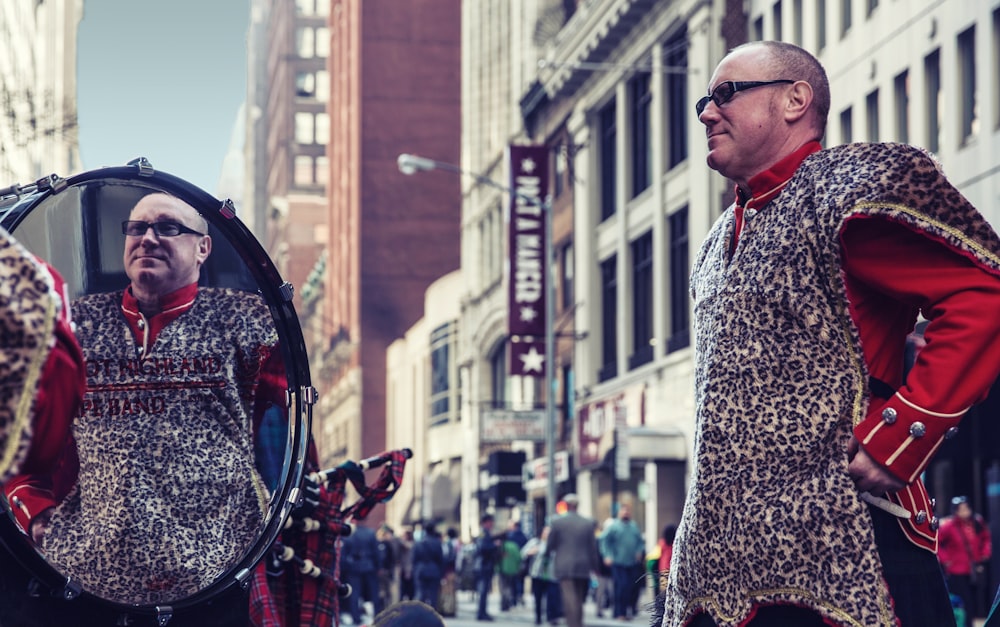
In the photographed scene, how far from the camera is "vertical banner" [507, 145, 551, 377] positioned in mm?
46312

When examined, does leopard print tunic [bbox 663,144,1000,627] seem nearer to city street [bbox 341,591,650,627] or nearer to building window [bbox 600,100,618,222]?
A: city street [bbox 341,591,650,627]

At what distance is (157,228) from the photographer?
499cm

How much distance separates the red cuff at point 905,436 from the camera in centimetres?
381

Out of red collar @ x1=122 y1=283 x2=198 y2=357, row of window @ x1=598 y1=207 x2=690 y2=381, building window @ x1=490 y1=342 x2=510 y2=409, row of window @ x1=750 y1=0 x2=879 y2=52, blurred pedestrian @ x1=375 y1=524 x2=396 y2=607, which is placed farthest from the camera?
building window @ x1=490 y1=342 x2=510 y2=409

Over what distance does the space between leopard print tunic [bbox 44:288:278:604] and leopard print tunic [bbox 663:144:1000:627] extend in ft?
4.27

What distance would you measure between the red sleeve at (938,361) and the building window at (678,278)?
33.5 meters

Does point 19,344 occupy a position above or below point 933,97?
below

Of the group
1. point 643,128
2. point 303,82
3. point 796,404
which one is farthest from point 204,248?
point 303,82

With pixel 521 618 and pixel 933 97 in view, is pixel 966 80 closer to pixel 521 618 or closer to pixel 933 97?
pixel 933 97

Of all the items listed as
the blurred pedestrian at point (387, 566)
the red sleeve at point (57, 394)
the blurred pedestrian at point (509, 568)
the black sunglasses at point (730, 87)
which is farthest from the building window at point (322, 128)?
the red sleeve at point (57, 394)

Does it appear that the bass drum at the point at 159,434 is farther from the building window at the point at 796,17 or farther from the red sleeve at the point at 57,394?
the building window at the point at 796,17

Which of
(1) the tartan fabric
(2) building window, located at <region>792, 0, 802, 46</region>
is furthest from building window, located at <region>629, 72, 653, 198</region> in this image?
(1) the tartan fabric

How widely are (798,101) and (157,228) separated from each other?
1816mm

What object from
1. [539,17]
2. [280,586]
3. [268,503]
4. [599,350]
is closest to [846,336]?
[268,503]
